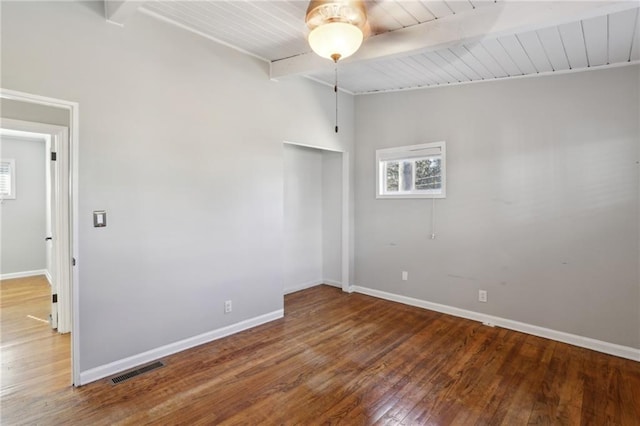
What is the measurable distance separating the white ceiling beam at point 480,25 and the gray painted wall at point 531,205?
4.73ft

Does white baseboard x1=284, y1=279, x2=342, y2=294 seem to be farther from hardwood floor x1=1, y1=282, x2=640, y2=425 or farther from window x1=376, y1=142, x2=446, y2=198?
window x1=376, y1=142, x2=446, y2=198

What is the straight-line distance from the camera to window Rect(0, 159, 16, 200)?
5812 mm

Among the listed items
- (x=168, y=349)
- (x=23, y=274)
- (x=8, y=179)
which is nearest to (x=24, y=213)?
(x=8, y=179)

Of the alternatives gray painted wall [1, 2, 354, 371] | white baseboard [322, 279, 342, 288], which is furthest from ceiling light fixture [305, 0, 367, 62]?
white baseboard [322, 279, 342, 288]

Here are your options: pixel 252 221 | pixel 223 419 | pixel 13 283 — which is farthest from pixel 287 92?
pixel 13 283

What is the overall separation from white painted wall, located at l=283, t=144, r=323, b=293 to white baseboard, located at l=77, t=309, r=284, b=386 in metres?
1.23

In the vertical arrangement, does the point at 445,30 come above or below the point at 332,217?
above

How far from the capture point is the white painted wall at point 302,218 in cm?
497

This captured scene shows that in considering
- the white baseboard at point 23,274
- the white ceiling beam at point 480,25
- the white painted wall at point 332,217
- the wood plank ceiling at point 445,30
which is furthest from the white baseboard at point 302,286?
the white baseboard at point 23,274

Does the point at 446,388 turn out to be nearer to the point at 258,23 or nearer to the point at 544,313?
the point at 544,313

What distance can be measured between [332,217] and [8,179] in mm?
5886

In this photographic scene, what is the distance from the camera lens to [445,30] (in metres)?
2.53

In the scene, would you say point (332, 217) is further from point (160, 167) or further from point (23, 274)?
point (23, 274)

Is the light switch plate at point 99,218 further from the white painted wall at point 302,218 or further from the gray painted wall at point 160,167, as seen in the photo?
the white painted wall at point 302,218
